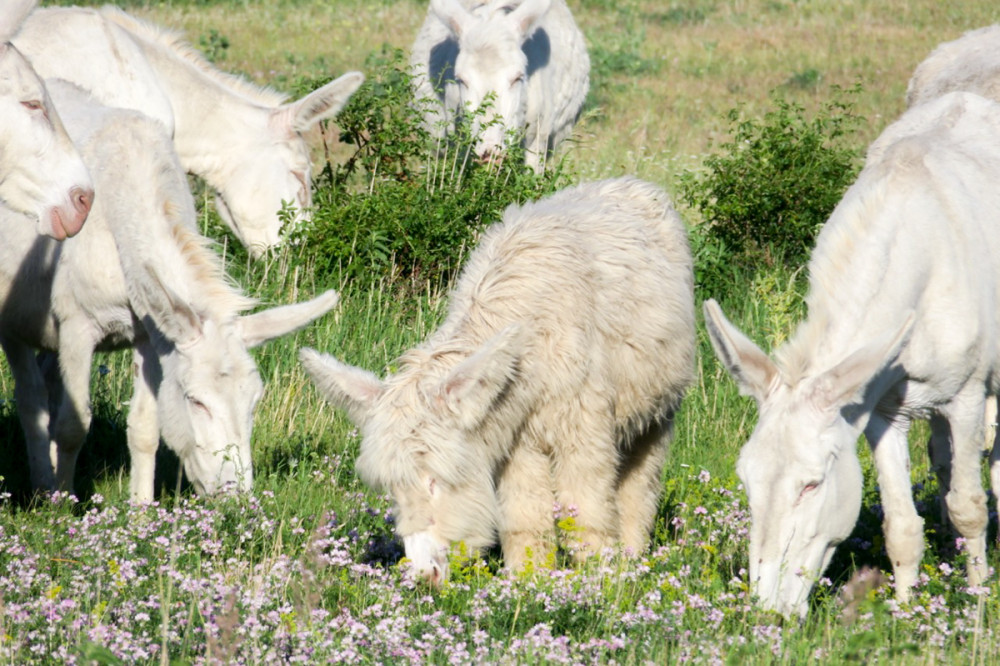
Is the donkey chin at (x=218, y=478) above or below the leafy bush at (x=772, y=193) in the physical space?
below

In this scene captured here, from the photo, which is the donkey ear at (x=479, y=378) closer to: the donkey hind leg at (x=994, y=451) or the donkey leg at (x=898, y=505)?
the donkey leg at (x=898, y=505)

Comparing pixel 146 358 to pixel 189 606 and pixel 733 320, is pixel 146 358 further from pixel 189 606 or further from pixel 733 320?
pixel 733 320

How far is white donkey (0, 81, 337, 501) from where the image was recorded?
5.48 m

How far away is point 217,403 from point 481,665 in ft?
7.13

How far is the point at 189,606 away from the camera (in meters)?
4.58

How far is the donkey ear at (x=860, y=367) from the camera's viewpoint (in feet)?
14.8

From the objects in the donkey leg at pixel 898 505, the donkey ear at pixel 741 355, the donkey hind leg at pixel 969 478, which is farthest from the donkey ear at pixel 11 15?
the donkey hind leg at pixel 969 478

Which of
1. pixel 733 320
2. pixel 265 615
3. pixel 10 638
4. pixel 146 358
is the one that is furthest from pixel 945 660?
pixel 733 320

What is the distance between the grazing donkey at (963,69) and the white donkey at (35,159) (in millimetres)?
5501

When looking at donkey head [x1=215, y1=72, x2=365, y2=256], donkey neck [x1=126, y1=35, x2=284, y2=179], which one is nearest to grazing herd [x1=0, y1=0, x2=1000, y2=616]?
donkey neck [x1=126, y1=35, x2=284, y2=179]

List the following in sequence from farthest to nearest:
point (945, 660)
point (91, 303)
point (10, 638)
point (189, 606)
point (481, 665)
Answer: point (91, 303) < point (189, 606) < point (945, 660) < point (10, 638) < point (481, 665)

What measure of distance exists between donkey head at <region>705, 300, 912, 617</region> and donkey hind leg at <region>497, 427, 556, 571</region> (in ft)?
3.36

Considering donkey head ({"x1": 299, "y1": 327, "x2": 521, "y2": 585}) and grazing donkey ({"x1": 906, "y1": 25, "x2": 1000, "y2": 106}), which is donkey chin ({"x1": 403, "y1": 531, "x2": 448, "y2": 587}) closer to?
donkey head ({"x1": 299, "y1": 327, "x2": 521, "y2": 585})

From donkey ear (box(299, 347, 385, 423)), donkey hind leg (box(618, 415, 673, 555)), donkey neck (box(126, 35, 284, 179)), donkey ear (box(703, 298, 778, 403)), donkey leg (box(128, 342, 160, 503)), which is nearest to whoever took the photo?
donkey ear (box(703, 298, 778, 403))
